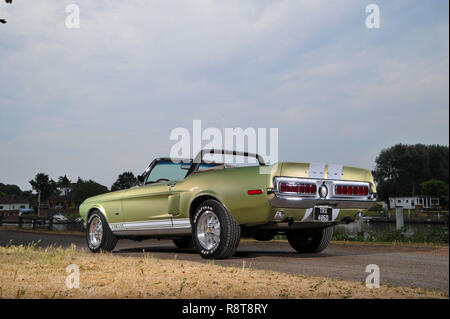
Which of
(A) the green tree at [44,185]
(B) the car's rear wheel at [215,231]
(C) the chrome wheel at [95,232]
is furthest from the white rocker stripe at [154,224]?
(A) the green tree at [44,185]

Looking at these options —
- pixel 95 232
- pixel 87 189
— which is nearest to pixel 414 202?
pixel 87 189

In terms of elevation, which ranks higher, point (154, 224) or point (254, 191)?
point (254, 191)

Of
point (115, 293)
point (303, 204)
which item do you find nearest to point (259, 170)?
point (303, 204)

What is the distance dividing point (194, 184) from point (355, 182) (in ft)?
8.17

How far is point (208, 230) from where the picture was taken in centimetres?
753

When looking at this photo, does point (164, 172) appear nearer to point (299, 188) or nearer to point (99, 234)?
point (99, 234)

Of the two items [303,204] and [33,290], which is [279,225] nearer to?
[303,204]

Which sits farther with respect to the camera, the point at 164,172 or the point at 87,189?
the point at 87,189

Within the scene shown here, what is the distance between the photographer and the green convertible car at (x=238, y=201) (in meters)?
6.79

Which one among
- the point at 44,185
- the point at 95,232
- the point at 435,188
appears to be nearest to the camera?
the point at 95,232

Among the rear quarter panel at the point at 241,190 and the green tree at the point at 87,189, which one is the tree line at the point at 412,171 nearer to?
the green tree at the point at 87,189

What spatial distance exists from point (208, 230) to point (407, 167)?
9961cm
